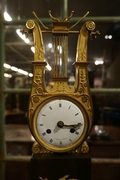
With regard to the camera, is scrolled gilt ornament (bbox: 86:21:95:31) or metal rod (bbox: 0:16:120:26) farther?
metal rod (bbox: 0:16:120:26)

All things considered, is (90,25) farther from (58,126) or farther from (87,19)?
(58,126)

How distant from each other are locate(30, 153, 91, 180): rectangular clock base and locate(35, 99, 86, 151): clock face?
0.04 metres

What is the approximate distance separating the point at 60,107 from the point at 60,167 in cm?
23

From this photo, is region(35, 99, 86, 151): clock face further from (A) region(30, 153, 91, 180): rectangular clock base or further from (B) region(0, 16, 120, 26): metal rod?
(B) region(0, 16, 120, 26): metal rod

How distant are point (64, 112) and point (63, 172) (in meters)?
0.23

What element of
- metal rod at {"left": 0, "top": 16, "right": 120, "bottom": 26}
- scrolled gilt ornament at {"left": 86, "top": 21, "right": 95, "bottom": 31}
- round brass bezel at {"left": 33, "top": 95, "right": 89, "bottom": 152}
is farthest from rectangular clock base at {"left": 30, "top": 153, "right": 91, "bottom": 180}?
metal rod at {"left": 0, "top": 16, "right": 120, "bottom": 26}

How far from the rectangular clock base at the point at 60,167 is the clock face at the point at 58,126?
4 centimetres

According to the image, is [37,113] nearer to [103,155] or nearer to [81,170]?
[81,170]

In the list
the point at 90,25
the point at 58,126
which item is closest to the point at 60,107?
the point at 58,126

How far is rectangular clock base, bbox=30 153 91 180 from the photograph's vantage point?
2.42 feet

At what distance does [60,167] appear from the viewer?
0.74 meters

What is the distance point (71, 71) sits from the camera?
1150 millimetres

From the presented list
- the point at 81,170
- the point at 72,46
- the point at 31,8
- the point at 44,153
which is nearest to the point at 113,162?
the point at 81,170

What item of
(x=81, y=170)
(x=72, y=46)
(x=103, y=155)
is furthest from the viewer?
(x=103, y=155)
